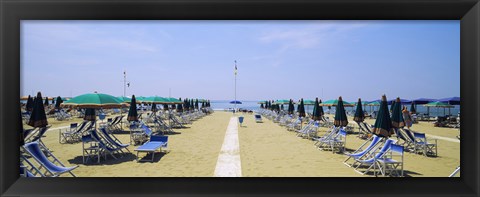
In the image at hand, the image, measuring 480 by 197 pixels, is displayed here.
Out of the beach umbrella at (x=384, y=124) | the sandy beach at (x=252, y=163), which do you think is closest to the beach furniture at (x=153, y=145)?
the sandy beach at (x=252, y=163)

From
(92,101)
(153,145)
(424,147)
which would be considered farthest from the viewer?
(424,147)

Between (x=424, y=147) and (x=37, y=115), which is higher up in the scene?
(x=37, y=115)

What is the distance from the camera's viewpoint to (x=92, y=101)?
7250 mm

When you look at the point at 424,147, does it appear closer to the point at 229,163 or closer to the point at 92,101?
the point at 229,163

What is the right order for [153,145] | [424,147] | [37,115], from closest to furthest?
[37,115] → [153,145] → [424,147]

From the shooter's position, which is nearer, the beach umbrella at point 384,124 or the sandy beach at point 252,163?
the sandy beach at point 252,163

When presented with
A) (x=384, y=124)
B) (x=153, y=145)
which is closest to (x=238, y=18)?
(x=384, y=124)

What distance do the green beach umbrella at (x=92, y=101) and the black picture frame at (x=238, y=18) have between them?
14.5 feet

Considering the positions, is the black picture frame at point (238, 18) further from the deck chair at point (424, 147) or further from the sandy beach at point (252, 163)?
the deck chair at point (424, 147)

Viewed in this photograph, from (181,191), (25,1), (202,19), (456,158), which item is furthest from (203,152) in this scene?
(456,158)

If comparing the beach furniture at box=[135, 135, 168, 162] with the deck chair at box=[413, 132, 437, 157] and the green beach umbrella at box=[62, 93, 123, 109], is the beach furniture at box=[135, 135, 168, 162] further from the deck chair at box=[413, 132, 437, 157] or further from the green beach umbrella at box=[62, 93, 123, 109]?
the deck chair at box=[413, 132, 437, 157]

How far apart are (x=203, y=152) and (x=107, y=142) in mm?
2885

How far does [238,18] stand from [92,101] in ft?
20.8

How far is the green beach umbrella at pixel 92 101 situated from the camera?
23.4 feet
